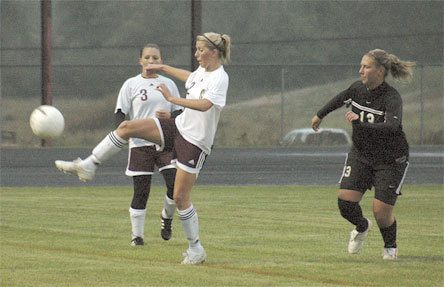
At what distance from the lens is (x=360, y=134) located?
569 inches

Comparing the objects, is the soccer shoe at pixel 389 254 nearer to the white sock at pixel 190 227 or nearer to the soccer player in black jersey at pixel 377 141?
the soccer player in black jersey at pixel 377 141

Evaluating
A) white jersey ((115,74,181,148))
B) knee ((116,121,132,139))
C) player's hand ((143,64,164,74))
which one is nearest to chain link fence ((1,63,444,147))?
white jersey ((115,74,181,148))

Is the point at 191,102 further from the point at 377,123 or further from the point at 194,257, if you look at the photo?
the point at 377,123

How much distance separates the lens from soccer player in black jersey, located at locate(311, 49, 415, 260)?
14.3 meters

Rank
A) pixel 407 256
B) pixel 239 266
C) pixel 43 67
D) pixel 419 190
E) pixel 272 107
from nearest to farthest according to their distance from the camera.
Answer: pixel 239 266
pixel 407 256
pixel 419 190
pixel 43 67
pixel 272 107

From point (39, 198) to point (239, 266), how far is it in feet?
33.8

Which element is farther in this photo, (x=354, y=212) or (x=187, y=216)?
(x=354, y=212)

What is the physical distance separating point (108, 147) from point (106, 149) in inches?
1.1

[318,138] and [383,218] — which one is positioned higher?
[383,218]

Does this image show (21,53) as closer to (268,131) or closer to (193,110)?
(268,131)

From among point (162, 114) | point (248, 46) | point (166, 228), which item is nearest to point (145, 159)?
point (166, 228)

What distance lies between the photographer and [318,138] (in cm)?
4681

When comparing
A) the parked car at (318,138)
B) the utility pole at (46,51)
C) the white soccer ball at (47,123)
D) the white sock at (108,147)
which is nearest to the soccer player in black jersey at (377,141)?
the white sock at (108,147)

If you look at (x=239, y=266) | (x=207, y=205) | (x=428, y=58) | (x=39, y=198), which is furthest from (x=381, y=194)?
(x=428, y=58)
